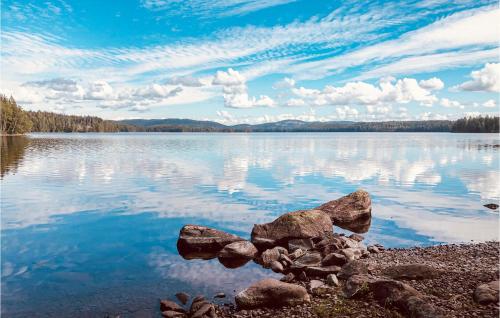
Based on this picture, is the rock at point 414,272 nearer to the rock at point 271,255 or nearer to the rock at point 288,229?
the rock at point 271,255

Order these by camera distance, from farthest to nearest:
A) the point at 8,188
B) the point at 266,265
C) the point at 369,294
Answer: the point at 8,188 < the point at 266,265 < the point at 369,294

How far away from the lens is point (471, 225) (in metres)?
26.2

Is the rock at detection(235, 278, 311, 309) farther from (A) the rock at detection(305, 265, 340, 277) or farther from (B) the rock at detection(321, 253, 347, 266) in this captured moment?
(B) the rock at detection(321, 253, 347, 266)

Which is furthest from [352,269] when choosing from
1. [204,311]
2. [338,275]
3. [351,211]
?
[351,211]

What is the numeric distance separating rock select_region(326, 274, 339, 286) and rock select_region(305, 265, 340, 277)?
25.5 inches

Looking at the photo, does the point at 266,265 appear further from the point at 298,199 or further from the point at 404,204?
the point at 404,204

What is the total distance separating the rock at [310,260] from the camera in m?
17.7

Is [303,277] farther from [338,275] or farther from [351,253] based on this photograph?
[351,253]

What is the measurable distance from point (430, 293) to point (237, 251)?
9047mm

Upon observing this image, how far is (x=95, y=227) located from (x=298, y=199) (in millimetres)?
16840

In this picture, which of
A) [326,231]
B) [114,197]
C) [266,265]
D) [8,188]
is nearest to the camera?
[266,265]

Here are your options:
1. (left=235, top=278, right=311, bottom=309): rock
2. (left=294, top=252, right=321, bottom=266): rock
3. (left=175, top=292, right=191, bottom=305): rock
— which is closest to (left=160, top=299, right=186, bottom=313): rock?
(left=175, top=292, right=191, bottom=305): rock

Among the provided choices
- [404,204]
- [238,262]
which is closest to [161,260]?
[238,262]

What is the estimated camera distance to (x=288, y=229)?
21781 mm
